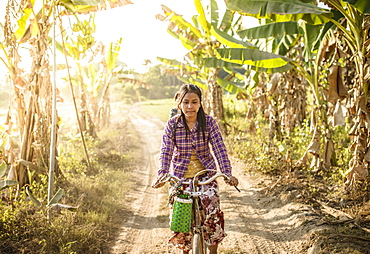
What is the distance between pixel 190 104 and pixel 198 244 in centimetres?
129

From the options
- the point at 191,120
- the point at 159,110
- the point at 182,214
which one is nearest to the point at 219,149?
Result: the point at 191,120

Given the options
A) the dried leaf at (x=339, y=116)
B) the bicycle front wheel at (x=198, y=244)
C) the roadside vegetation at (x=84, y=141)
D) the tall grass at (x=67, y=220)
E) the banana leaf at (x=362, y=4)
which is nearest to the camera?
the bicycle front wheel at (x=198, y=244)

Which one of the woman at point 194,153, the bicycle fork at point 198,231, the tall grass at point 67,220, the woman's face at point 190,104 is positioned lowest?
the tall grass at point 67,220

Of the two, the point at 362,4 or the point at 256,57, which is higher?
the point at 362,4

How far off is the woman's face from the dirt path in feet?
6.88

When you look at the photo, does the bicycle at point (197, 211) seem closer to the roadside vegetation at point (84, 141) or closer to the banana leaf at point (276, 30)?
the roadside vegetation at point (84, 141)

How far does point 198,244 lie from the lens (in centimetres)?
285

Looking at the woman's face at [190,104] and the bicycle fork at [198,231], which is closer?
the bicycle fork at [198,231]

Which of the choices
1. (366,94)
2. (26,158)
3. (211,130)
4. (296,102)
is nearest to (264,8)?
(366,94)

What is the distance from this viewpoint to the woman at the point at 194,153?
3213 mm

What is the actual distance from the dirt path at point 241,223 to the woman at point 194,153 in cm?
129

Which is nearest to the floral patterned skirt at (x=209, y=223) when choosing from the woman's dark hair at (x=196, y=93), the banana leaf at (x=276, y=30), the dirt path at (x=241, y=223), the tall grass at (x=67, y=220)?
the woman's dark hair at (x=196, y=93)

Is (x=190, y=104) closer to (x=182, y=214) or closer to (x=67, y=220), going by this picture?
(x=182, y=214)

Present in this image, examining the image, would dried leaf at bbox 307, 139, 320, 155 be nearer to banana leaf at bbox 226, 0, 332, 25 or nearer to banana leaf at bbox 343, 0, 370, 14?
banana leaf at bbox 226, 0, 332, 25
